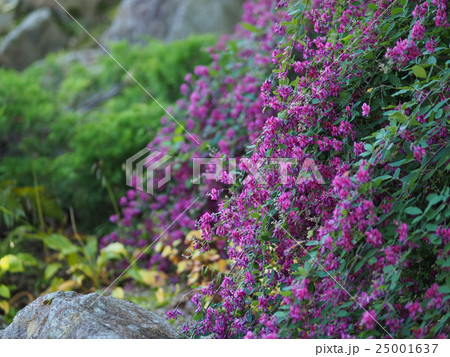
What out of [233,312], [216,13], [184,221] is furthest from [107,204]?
[216,13]

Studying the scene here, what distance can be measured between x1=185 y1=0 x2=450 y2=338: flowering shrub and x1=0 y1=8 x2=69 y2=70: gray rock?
7061mm

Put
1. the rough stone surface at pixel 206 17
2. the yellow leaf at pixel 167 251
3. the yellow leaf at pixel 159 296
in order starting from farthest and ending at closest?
the rough stone surface at pixel 206 17 → the yellow leaf at pixel 167 251 → the yellow leaf at pixel 159 296

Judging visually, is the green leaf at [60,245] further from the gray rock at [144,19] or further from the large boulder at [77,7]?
the large boulder at [77,7]

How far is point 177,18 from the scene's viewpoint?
23.9ft

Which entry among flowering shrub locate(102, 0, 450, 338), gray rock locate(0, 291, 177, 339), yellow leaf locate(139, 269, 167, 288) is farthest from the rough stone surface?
gray rock locate(0, 291, 177, 339)

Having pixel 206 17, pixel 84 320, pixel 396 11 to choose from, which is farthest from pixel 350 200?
pixel 206 17

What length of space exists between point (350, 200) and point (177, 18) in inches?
247

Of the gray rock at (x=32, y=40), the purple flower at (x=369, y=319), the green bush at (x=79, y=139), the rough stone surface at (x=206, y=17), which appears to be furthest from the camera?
the gray rock at (x=32, y=40)

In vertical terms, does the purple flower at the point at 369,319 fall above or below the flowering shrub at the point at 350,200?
below

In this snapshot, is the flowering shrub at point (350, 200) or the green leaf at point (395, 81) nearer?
the flowering shrub at point (350, 200)

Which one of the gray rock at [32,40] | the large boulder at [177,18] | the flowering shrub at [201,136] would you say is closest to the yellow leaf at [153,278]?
the flowering shrub at [201,136]

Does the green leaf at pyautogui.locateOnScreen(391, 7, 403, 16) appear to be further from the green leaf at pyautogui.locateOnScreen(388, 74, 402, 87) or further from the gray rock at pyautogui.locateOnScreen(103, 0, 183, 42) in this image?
the gray rock at pyautogui.locateOnScreen(103, 0, 183, 42)

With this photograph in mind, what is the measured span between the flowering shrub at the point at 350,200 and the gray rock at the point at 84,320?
211mm

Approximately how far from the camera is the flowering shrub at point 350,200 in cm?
148
